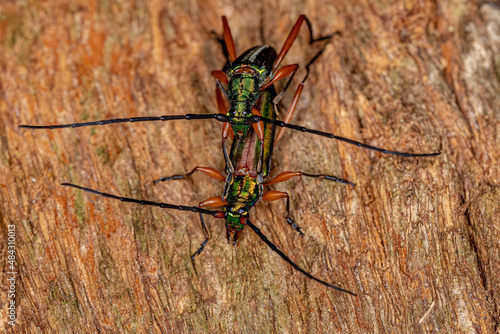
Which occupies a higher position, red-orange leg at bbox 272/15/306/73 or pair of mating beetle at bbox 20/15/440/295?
red-orange leg at bbox 272/15/306/73

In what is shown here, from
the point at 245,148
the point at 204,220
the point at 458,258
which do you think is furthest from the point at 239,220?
the point at 458,258

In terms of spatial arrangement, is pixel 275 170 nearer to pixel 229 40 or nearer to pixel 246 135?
pixel 246 135

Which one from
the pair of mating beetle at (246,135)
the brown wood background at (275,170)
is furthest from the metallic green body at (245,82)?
the brown wood background at (275,170)

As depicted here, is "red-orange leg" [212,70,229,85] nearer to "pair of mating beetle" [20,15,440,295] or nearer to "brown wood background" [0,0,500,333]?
"pair of mating beetle" [20,15,440,295]

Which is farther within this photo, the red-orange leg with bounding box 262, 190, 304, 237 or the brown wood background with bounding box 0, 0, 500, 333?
the red-orange leg with bounding box 262, 190, 304, 237

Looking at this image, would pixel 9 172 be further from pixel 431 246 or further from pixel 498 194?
pixel 498 194
